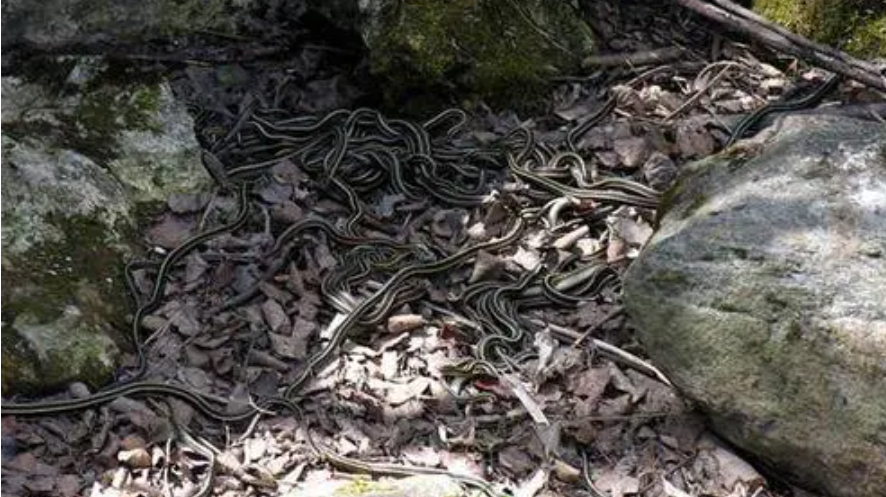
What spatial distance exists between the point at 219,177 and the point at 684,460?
7.51 feet

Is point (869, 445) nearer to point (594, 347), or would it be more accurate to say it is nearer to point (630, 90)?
point (594, 347)

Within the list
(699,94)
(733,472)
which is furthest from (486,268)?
(699,94)

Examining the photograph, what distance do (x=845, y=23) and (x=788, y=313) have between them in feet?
8.30

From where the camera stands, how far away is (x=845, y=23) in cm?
589

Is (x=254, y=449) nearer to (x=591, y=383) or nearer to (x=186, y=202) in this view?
(x=591, y=383)

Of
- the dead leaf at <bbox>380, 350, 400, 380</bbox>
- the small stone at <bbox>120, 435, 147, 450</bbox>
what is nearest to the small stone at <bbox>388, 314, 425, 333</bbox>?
the dead leaf at <bbox>380, 350, 400, 380</bbox>

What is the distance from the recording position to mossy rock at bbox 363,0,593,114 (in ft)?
18.3

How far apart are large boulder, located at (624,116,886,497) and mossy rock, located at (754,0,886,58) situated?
1711mm

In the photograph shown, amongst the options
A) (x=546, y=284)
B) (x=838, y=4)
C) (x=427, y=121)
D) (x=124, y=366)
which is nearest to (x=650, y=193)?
(x=546, y=284)

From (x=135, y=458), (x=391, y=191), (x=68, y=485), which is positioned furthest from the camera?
(x=391, y=191)

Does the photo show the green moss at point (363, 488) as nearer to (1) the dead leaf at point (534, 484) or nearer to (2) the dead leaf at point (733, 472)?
(1) the dead leaf at point (534, 484)

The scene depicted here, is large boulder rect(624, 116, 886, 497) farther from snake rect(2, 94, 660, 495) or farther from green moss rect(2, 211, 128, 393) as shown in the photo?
green moss rect(2, 211, 128, 393)

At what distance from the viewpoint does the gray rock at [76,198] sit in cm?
416

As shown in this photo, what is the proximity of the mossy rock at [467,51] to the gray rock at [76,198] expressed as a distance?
0.98 m
